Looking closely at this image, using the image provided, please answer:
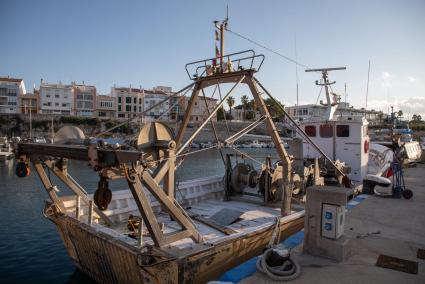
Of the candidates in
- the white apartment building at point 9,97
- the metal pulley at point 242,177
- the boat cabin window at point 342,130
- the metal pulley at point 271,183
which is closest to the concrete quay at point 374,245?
the metal pulley at point 271,183

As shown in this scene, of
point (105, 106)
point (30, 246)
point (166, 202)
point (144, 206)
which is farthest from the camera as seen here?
point (105, 106)

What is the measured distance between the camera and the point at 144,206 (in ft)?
16.4

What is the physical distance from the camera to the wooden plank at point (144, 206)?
477 cm

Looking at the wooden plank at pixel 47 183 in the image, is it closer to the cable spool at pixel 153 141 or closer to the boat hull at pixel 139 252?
the boat hull at pixel 139 252

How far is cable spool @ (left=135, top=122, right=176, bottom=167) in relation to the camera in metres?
6.23

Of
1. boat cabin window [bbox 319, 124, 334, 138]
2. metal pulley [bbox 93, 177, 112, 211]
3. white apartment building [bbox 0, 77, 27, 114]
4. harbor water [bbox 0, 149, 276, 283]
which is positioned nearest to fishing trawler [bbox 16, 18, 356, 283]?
metal pulley [bbox 93, 177, 112, 211]

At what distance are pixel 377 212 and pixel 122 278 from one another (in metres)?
7.79

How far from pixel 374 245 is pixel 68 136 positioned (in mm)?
7001

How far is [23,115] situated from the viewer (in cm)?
7019

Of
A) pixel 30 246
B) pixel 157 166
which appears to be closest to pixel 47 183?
pixel 157 166

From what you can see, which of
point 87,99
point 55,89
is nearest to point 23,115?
point 55,89

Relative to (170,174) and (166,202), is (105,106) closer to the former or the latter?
(170,174)

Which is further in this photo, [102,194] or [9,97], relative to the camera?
Answer: [9,97]

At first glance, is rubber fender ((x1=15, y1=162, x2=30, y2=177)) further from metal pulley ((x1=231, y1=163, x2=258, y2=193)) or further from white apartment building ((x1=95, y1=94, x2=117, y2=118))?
white apartment building ((x1=95, y1=94, x2=117, y2=118))
